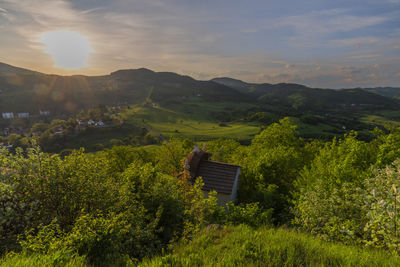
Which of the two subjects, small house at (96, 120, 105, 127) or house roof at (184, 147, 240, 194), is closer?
house roof at (184, 147, 240, 194)

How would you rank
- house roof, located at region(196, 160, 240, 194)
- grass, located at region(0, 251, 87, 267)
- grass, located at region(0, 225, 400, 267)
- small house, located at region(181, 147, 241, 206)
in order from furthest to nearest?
house roof, located at region(196, 160, 240, 194)
small house, located at region(181, 147, 241, 206)
grass, located at region(0, 225, 400, 267)
grass, located at region(0, 251, 87, 267)

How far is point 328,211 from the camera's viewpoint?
40.4 ft

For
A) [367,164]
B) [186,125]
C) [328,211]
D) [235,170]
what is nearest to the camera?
[328,211]

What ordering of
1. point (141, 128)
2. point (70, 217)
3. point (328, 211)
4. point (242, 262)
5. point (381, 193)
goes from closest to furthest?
point (242, 262)
point (381, 193)
point (70, 217)
point (328, 211)
point (141, 128)

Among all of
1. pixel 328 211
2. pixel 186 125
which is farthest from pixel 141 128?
pixel 328 211

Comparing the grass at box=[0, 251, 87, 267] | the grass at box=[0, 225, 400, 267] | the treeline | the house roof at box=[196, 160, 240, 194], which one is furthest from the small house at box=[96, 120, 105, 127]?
the grass at box=[0, 251, 87, 267]

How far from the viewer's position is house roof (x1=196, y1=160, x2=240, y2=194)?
21.9m

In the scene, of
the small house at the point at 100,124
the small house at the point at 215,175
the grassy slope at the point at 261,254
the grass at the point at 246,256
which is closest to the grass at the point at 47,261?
the grass at the point at 246,256

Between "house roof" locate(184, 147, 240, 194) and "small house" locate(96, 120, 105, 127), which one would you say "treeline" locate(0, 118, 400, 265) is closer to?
"house roof" locate(184, 147, 240, 194)

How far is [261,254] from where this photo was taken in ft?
20.2

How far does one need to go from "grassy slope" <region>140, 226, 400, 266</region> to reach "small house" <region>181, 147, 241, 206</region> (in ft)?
47.6

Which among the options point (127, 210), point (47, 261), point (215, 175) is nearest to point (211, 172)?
point (215, 175)

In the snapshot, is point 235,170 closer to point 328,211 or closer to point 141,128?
point 328,211

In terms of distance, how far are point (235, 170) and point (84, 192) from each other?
16468mm
